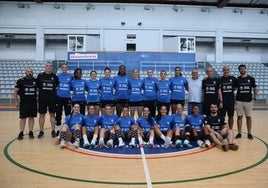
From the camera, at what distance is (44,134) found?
6535mm

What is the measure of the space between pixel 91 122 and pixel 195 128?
2.31 metres

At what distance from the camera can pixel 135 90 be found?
6.31m

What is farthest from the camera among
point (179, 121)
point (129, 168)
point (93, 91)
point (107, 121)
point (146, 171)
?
point (93, 91)

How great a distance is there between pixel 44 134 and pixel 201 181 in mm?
4444

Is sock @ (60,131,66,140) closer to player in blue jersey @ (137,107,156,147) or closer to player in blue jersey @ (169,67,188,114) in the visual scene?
player in blue jersey @ (137,107,156,147)

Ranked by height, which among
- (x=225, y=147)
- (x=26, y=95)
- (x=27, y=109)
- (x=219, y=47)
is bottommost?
(x=225, y=147)

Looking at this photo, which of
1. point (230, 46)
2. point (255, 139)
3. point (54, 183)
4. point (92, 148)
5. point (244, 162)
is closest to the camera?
point (54, 183)

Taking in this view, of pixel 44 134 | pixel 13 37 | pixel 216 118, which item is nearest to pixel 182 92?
pixel 216 118

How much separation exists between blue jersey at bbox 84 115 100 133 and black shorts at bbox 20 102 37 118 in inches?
53.5

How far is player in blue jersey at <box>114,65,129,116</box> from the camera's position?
6.36 meters

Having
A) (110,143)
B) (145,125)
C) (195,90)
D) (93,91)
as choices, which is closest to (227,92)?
(195,90)

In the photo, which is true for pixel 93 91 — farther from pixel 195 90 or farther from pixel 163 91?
pixel 195 90

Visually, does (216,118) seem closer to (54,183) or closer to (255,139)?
(255,139)

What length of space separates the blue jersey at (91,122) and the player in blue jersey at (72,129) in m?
0.11
